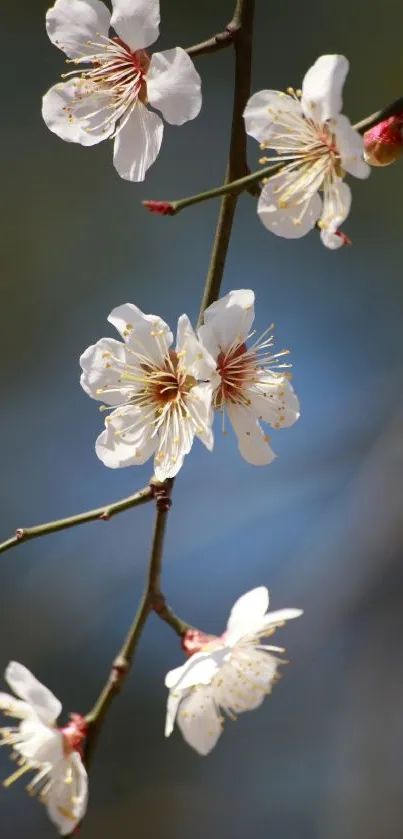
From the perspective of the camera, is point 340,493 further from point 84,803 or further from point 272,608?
point 84,803

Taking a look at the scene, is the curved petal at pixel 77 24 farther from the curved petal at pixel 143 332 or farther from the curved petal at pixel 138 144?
the curved petal at pixel 143 332

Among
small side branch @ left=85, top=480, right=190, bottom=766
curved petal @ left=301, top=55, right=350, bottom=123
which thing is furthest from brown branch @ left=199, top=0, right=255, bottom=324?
small side branch @ left=85, top=480, right=190, bottom=766

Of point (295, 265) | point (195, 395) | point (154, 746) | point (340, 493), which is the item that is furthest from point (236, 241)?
point (195, 395)

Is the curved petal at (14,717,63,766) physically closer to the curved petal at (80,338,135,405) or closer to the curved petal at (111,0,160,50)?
the curved petal at (80,338,135,405)

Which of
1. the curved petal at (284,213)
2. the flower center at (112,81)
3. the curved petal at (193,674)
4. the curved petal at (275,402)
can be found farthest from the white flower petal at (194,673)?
the flower center at (112,81)

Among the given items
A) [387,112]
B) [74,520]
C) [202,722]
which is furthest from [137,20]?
[202,722]

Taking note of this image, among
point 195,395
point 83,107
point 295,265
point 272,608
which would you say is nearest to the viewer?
point 195,395

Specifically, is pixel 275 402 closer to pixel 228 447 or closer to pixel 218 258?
pixel 218 258
